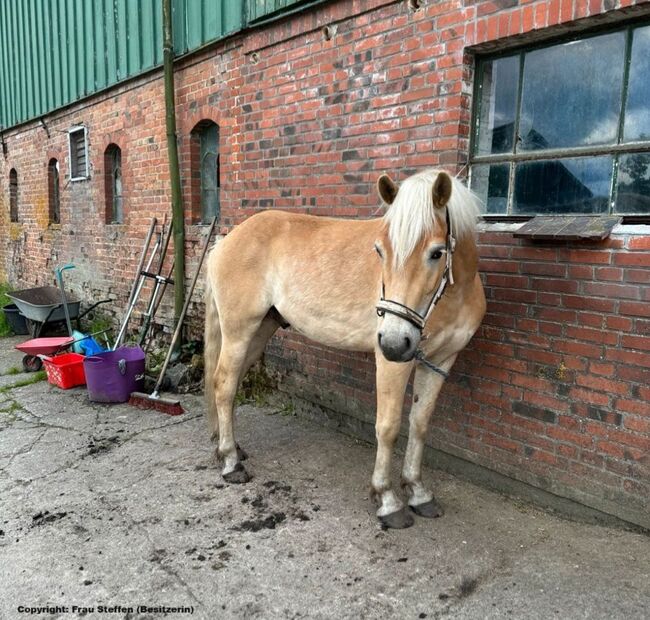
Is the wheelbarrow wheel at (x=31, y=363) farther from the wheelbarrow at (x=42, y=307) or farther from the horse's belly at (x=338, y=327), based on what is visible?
the horse's belly at (x=338, y=327)

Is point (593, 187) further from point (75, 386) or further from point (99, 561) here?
point (75, 386)

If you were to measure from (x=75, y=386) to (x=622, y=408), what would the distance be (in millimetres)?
5497

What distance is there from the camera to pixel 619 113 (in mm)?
2922

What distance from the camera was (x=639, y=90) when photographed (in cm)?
284

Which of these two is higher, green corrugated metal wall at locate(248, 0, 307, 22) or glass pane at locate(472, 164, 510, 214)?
green corrugated metal wall at locate(248, 0, 307, 22)

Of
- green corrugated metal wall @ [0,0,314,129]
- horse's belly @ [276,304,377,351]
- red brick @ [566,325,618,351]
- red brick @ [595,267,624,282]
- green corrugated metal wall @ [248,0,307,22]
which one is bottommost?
horse's belly @ [276,304,377,351]

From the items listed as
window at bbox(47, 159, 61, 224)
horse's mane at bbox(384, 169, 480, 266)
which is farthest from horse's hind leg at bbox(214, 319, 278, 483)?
A: window at bbox(47, 159, 61, 224)

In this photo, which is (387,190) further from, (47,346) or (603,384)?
(47,346)

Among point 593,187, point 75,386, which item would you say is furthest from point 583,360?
point 75,386

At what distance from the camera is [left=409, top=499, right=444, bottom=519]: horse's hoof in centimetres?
319

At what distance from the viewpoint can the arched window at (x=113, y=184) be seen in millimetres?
8016

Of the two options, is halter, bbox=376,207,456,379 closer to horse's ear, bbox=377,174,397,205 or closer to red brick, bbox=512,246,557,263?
horse's ear, bbox=377,174,397,205

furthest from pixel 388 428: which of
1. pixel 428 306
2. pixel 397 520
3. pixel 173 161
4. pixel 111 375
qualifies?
pixel 173 161

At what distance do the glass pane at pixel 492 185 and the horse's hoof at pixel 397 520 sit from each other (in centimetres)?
207
